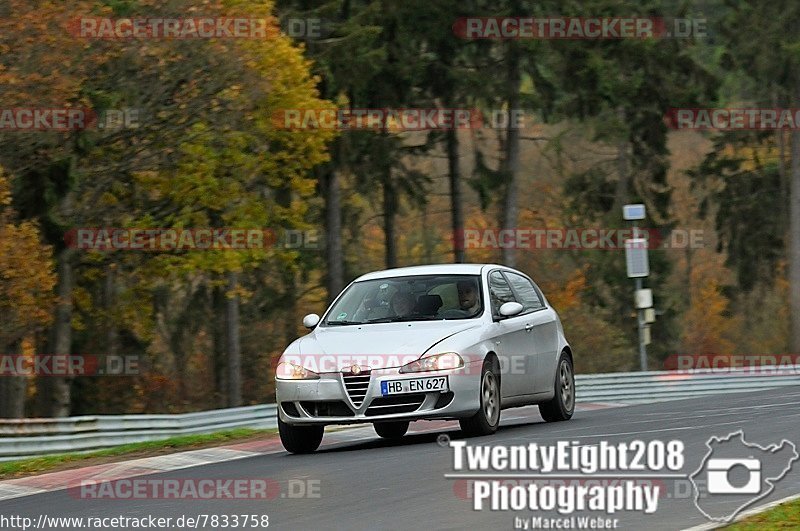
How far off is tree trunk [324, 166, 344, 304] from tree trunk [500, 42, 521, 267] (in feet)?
16.0

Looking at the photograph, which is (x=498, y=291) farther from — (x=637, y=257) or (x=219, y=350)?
(x=219, y=350)

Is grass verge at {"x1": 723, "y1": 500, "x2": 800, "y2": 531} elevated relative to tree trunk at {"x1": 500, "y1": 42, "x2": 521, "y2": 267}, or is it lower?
lower

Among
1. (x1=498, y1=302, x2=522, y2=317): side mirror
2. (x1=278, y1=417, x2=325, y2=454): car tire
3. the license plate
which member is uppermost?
(x1=498, y1=302, x2=522, y2=317): side mirror

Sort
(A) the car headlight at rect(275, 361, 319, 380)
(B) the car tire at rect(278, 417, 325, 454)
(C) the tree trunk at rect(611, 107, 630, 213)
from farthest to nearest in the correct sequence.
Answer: (C) the tree trunk at rect(611, 107, 630, 213) → (B) the car tire at rect(278, 417, 325, 454) → (A) the car headlight at rect(275, 361, 319, 380)

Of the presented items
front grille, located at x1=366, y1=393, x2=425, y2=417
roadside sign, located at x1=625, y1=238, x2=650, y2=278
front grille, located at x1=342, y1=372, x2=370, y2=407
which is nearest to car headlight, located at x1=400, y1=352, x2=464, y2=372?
front grille, located at x1=366, y1=393, x2=425, y2=417

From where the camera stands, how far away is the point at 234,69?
111 ft

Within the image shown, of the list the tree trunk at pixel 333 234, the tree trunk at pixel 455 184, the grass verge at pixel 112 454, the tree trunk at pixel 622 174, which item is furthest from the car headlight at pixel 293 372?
the tree trunk at pixel 622 174

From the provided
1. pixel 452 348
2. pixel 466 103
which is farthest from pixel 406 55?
pixel 452 348

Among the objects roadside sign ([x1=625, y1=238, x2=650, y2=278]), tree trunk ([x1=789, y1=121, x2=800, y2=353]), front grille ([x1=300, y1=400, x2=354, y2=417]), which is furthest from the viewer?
tree trunk ([x1=789, y1=121, x2=800, y2=353])

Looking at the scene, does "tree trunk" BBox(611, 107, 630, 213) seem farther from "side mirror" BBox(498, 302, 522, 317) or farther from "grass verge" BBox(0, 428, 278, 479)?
"side mirror" BBox(498, 302, 522, 317)

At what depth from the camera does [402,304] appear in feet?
48.6

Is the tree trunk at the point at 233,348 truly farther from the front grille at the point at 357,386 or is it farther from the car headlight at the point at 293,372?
the front grille at the point at 357,386

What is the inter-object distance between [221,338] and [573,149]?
48.1 ft

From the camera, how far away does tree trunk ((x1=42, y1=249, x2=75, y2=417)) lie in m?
34.7
